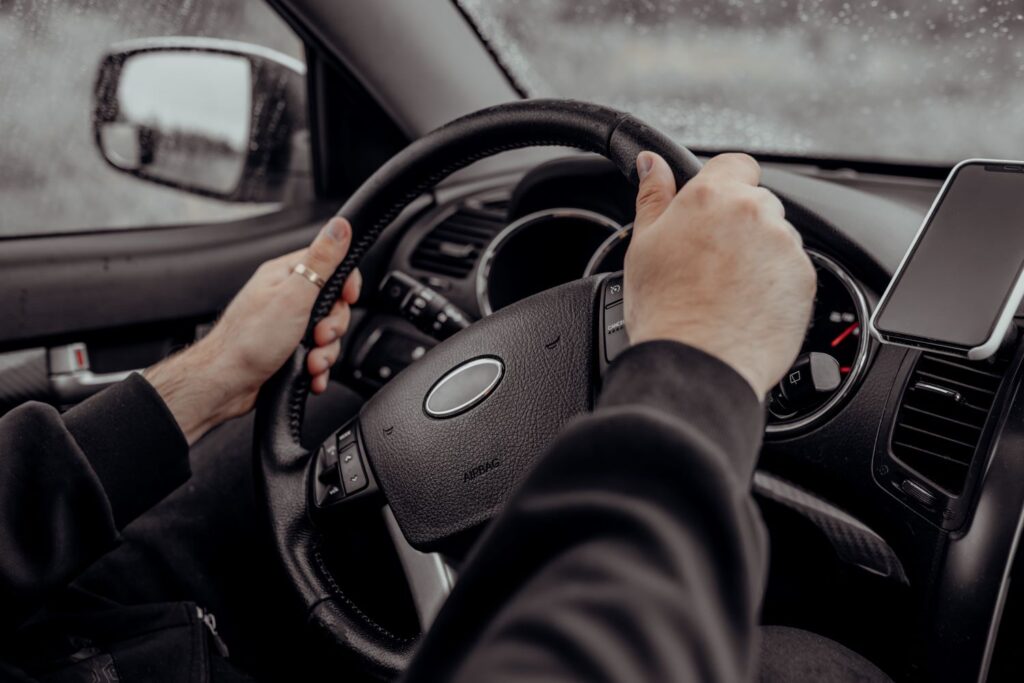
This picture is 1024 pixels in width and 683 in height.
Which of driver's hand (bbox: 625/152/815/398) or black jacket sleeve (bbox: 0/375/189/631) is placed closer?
driver's hand (bbox: 625/152/815/398)

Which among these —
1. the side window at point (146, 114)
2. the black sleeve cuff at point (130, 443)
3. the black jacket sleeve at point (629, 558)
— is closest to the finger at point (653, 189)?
the black jacket sleeve at point (629, 558)

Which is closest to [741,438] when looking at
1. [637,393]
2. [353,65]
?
[637,393]

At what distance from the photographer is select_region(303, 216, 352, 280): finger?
1.14m

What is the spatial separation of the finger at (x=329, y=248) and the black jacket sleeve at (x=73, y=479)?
0.82 feet

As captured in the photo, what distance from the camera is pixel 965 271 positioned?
0.86 m

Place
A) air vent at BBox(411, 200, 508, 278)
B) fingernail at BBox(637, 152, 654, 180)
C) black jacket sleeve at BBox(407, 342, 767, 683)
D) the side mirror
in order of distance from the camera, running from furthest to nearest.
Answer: the side mirror → air vent at BBox(411, 200, 508, 278) → fingernail at BBox(637, 152, 654, 180) → black jacket sleeve at BBox(407, 342, 767, 683)

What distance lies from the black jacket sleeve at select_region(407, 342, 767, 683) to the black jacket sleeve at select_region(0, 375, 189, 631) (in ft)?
2.02

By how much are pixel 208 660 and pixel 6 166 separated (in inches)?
45.0

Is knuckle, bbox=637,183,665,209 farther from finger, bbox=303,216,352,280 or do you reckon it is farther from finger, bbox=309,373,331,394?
finger, bbox=309,373,331,394

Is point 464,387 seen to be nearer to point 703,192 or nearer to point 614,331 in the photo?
point 614,331

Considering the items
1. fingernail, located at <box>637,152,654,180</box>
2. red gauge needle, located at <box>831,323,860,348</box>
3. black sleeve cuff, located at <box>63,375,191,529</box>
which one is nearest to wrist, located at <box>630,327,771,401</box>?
fingernail, located at <box>637,152,654,180</box>

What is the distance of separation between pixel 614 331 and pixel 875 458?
38cm

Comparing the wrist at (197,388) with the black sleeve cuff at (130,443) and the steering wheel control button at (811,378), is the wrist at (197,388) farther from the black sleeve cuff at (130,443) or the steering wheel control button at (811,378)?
the steering wheel control button at (811,378)

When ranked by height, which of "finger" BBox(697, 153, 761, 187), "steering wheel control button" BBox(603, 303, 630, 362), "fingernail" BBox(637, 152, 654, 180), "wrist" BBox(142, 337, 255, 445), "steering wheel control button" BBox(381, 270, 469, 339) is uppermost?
"finger" BBox(697, 153, 761, 187)
